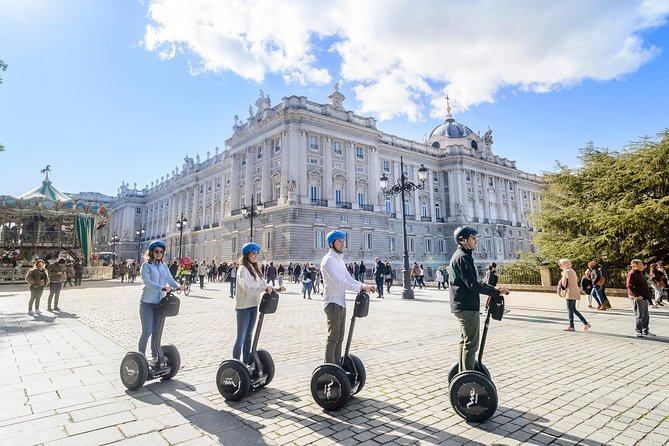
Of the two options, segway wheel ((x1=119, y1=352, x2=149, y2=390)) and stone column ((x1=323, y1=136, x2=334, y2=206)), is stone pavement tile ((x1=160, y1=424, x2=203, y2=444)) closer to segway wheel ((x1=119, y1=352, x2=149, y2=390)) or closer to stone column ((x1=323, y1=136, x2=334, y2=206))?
segway wheel ((x1=119, y1=352, x2=149, y2=390))

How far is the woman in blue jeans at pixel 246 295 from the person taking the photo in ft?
14.3

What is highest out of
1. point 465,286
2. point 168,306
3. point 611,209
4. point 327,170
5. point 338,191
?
point 327,170

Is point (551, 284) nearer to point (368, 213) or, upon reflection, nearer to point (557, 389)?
point (557, 389)

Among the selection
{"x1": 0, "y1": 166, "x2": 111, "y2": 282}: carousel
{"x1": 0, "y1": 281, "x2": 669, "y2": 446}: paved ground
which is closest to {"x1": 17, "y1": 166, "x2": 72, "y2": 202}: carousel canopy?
{"x1": 0, "y1": 166, "x2": 111, "y2": 282}: carousel

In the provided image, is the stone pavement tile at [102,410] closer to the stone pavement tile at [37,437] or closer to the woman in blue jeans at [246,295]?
the stone pavement tile at [37,437]

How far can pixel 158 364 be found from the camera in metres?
4.64

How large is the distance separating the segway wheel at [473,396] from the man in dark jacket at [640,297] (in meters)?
6.33

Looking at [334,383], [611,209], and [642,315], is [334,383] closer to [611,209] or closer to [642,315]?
[642,315]

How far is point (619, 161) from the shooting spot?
18359 millimetres

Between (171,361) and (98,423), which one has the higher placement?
(171,361)

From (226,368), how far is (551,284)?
1950cm

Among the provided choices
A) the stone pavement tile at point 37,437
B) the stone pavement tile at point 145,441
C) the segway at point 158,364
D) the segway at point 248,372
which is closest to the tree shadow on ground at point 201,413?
the segway at point 158,364

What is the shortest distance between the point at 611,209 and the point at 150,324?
20.4 meters

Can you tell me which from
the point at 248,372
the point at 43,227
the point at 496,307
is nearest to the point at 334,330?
the point at 248,372
